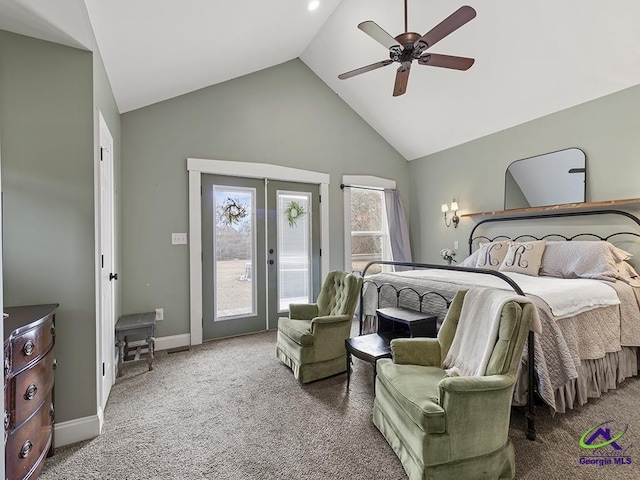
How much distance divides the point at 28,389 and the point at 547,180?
4799 mm

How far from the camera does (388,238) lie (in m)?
5.24

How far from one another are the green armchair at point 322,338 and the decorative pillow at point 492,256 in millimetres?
1781

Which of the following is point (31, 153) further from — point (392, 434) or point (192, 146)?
point (392, 434)

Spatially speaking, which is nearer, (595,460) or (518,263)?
(595,460)

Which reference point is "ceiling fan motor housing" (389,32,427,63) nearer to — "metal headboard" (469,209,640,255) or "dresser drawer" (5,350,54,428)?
→ "metal headboard" (469,209,640,255)

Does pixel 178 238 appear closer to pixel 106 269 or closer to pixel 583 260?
pixel 106 269

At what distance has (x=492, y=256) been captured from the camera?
3.71 metres

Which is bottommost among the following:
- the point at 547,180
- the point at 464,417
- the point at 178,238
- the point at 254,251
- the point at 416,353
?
the point at 464,417

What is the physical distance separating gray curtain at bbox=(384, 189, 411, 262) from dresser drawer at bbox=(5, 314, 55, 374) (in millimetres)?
4398

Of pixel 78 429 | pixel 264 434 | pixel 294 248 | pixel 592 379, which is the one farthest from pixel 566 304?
pixel 78 429

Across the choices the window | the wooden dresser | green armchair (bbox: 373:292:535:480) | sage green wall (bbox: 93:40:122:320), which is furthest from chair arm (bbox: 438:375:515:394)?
the window

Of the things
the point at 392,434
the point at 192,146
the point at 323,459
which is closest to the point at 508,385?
the point at 392,434

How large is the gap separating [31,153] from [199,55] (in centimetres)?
180

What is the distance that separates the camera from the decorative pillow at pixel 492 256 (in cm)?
365
